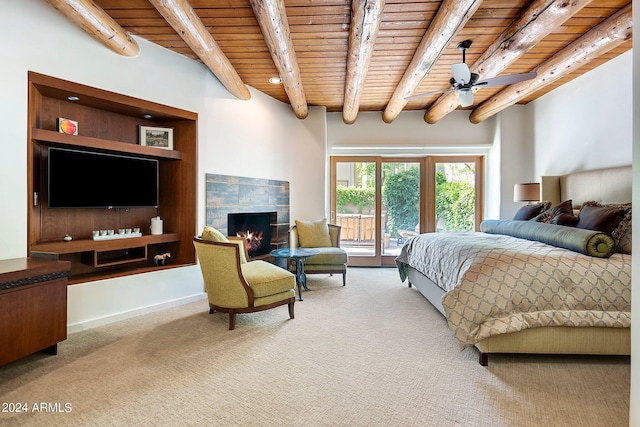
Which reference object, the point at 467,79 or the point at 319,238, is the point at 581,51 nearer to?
the point at 467,79

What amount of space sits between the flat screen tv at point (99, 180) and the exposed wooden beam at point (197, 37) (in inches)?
50.6

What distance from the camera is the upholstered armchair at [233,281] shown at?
3020 millimetres

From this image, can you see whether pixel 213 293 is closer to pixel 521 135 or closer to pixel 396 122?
pixel 396 122

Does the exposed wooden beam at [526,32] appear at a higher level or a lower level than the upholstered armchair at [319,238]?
higher

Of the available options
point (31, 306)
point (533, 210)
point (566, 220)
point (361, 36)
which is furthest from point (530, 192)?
point (31, 306)

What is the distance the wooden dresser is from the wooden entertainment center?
29 centimetres

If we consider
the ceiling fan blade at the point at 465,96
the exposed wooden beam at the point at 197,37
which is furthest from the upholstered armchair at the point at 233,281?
the ceiling fan blade at the point at 465,96

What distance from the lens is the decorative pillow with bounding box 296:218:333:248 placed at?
5.19 m

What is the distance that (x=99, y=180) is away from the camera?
3.37m

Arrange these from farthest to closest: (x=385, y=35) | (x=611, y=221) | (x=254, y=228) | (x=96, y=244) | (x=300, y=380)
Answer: (x=254, y=228), (x=385, y=35), (x=96, y=244), (x=611, y=221), (x=300, y=380)

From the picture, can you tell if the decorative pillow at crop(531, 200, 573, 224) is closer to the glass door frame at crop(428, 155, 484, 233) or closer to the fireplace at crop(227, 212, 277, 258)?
the glass door frame at crop(428, 155, 484, 233)

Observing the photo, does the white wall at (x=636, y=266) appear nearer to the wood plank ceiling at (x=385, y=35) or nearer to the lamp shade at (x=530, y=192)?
the wood plank ceiling at (x=385, y=35)

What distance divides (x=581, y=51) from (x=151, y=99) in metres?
4.44

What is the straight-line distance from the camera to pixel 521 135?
18.6 feet
